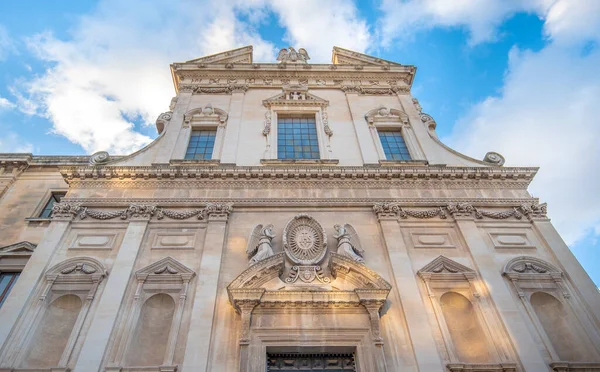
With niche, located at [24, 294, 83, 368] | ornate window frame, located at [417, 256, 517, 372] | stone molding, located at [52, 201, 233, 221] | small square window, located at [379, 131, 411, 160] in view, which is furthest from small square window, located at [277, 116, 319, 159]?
niche, located at [24, 294, 83, 368]

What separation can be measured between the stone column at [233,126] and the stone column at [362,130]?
212 inches

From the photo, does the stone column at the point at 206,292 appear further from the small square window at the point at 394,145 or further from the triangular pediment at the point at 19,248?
the small square window at the point at 394,145

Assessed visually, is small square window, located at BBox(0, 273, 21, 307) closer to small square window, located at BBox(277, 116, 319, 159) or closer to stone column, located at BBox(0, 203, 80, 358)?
stone column, located at BBox(0, 203, 80, 358)

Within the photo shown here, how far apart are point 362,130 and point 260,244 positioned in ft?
26.1

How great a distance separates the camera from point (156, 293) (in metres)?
11.9

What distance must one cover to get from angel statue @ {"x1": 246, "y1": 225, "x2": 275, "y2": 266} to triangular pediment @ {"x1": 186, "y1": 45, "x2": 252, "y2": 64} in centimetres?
1199

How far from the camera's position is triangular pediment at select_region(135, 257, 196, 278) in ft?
39.6

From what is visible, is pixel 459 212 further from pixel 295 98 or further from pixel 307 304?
pixel 295 98

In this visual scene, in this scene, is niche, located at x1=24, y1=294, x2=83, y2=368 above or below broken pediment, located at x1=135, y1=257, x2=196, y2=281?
below

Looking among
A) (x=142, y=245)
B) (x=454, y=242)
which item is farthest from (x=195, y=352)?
(x=454, y=242)

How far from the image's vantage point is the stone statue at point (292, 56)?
22469 mm

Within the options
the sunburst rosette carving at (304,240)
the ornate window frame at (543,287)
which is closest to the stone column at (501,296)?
the ornate window frame at (543,287)

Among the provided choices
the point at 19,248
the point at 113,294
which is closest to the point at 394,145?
the point at 113,294

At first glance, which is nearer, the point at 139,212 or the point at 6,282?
the point at 6,282
